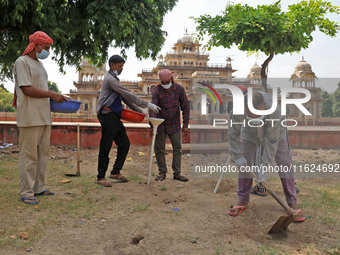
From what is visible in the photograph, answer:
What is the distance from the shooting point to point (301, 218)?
2.68 m

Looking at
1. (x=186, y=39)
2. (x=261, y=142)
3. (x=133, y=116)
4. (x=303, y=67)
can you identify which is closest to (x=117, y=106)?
(x=133, y=116)

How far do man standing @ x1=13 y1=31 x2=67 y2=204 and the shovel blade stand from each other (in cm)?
244

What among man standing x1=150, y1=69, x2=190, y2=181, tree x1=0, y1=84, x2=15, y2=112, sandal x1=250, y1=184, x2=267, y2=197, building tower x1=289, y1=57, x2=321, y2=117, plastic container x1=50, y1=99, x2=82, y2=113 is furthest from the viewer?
tree x1=0, y1=84, x2=15, y2=112

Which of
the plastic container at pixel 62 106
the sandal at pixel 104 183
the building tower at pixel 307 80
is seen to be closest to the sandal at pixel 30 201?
the sandal at pixel 104 183

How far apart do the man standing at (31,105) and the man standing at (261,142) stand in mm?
2057

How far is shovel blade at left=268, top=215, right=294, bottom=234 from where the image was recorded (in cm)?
232

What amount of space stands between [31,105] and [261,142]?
2538mm

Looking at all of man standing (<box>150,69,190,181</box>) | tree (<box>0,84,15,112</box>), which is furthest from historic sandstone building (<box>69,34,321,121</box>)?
man standing (<box>150,69,190,181</box>)

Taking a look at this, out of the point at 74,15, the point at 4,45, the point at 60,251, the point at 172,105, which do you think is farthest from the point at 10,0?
the point at 60,251

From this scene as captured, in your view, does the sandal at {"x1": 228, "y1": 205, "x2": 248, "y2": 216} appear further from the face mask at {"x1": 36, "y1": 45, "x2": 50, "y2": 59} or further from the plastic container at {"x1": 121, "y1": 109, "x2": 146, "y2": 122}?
the face mask at {"x1": 36, "y1": 45, "x2": 50, "y2": 59}

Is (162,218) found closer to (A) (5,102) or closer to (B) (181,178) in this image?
(B) (181,178)

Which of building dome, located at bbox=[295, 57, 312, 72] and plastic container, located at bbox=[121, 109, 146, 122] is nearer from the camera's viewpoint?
plastic container, located at bbox=[121, 109, 146, 122]

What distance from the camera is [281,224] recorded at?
2.36m

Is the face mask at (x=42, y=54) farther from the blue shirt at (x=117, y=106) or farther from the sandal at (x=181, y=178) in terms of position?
the sandal at (x=181, y=178)
